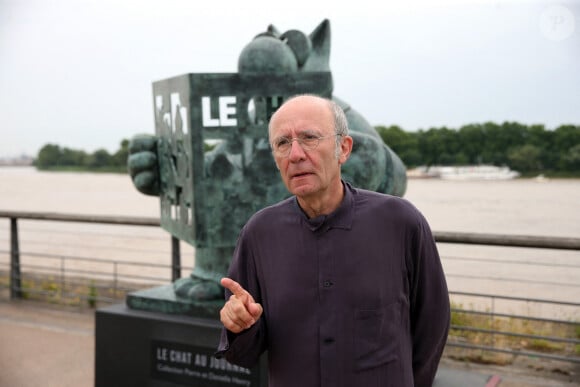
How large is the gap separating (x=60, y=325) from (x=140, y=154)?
8.18 ft

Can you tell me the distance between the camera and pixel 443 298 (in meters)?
1.83

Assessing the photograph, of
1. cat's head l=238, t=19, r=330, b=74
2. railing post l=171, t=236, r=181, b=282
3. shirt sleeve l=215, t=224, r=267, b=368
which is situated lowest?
railing post l=171, t=236, r=181, b=282

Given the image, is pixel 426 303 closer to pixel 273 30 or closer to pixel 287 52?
pixel 287 52

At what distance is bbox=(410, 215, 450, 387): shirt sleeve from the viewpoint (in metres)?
1.79

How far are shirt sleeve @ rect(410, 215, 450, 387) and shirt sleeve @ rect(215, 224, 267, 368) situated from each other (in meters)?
0.43

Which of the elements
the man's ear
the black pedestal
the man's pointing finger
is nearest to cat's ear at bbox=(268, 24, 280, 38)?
the black pedestal

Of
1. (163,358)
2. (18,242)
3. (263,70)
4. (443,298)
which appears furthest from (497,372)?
(18,242)

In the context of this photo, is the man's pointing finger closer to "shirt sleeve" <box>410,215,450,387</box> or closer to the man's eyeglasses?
the man's eyeglasses

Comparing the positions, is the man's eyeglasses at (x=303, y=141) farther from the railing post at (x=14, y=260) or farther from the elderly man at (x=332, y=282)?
the railing post at (x=14, y=260)

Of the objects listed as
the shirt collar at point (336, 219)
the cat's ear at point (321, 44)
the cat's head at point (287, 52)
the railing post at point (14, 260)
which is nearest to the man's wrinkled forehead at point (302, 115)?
Answer: the shirt collar at point (336, 219)

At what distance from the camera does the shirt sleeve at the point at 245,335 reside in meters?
1.75

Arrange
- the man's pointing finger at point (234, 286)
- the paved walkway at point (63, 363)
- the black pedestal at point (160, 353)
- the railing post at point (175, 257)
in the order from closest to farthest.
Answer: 1. the man's pointing finger at point (234, 286)
2. the black pedestal at point (160, 353)
3. the paved walkway at point (63, 363)
4. the railing post at point (175, 257)

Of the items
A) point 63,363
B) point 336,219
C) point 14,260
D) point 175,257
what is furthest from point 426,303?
point 14,260

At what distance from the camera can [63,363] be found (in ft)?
15.0
